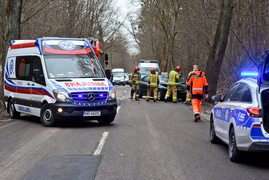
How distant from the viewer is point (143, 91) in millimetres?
26125

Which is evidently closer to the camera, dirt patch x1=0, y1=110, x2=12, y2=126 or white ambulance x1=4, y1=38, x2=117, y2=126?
white ambulance x1=4, y1=38, x2=117, y2=126

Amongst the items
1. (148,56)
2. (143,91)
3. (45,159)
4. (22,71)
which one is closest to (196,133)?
(45,159)

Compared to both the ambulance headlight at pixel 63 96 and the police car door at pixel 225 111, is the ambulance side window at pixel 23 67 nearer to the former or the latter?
the ambulance headlight at pixel 63 96

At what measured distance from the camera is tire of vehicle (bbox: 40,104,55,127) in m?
11.9

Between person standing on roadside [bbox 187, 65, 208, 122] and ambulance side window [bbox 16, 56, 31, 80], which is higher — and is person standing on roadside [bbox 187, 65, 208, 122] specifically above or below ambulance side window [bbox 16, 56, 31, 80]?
below

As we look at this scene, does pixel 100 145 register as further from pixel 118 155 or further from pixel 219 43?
pixel 219 43

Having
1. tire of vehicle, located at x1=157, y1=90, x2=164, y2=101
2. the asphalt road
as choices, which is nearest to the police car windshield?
the asphalt road

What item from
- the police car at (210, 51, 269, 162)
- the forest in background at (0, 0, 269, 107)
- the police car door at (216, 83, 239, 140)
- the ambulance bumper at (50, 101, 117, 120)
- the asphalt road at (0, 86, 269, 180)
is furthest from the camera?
the forest in background at (0, 0, 269, 107)

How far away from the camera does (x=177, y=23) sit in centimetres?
4519

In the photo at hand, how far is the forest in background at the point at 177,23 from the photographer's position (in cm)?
1984

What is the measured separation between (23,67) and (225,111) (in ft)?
25.3

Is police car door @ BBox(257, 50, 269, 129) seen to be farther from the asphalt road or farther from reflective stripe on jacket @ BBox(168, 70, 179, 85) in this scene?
reflective stripe on jacket @ BBox(168, 70, 179, 85)

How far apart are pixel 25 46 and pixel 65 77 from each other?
230cm

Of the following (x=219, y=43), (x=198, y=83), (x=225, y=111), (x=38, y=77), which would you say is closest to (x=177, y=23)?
(x=219, y=43)
